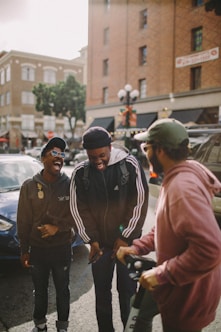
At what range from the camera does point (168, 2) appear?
2364 centimetres

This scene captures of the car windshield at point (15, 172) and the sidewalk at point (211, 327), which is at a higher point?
the car windshield at point (15, 172)

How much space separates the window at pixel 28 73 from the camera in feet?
171

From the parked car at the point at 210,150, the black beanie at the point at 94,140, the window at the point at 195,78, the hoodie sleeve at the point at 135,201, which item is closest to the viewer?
the black beanie at the point at 94,140

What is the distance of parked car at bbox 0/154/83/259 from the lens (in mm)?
4285

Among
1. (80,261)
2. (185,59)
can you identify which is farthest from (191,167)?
(185,59)

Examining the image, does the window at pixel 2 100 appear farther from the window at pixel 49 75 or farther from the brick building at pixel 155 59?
the brick building at pixel 155 59

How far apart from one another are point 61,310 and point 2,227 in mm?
1842

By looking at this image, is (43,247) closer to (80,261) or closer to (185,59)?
(80,261)

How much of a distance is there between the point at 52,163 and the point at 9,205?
2042 millimetres

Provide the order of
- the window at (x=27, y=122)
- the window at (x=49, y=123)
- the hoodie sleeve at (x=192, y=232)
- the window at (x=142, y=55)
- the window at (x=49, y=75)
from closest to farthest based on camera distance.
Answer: the hoodie sleeve at (x=192, y=232)
the window at (x=142, y=55)
the window at (x=27, y=122)
the window at (x=49, y=75)
the window at (x=49, y=123)

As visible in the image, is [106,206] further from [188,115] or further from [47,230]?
[188,115]

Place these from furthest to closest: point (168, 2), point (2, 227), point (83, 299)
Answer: point (168, 2), point (2, 227), point (83, 299)

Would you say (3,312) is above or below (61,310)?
below

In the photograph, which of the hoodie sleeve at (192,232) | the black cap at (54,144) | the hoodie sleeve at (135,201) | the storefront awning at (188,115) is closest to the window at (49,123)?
the storefront awning at (188,115)
